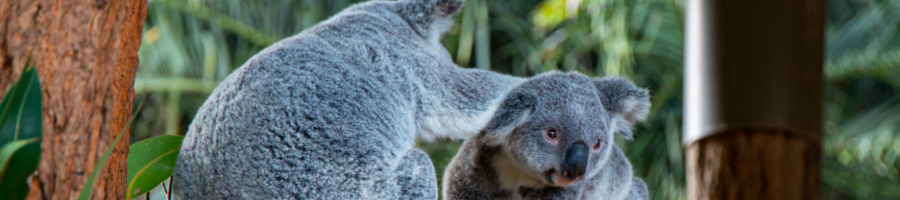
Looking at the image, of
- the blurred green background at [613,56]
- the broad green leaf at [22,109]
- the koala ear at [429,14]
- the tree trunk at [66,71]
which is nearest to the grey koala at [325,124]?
the koala ear at [429,14]

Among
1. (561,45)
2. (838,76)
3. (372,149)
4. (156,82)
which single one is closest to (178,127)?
(156,82)

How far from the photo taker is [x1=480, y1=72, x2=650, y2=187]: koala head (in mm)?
2188

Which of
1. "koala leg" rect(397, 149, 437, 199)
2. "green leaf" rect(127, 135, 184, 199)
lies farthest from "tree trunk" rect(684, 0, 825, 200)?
"green leaf" rect(127, 135, 184, 199)

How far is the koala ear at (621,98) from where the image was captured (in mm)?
2453

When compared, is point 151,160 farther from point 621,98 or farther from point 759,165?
point 759,165

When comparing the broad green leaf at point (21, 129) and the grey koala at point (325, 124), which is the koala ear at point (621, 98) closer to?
the grey koala at point (325, 124)

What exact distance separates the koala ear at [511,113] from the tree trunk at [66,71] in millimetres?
1065

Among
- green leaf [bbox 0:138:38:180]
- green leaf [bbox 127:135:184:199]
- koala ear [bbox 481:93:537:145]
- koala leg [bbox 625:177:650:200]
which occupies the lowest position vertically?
green leaf [bbox 0:138:38:180]

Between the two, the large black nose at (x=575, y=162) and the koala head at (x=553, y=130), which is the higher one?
the koala head at (x=553, y=130)

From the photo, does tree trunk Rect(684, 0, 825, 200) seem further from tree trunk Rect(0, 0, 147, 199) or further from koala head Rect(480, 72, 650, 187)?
tree trunk Rect(0, 0, 147, 199)

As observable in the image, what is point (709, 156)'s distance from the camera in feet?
9.73

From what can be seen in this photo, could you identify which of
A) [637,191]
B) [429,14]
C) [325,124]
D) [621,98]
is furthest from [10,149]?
[637,191]

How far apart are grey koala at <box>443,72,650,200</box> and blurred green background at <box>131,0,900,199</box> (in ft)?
11.6

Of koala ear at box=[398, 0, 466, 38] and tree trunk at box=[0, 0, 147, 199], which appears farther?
koala ear at box=[398, 0, 466, 38]
